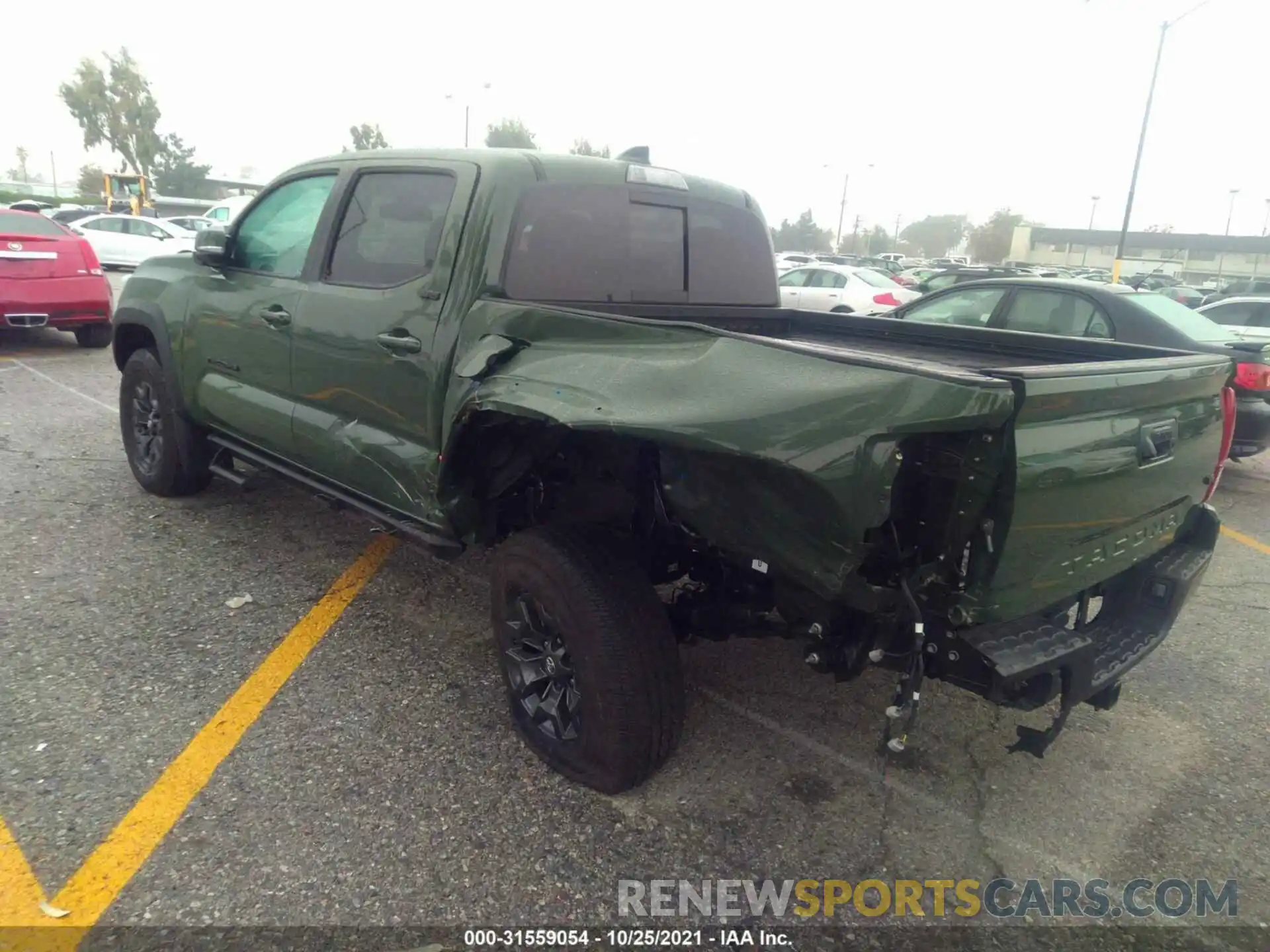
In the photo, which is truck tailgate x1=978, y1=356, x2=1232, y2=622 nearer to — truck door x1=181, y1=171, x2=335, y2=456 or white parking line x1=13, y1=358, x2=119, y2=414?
truck door x1=181, y1=171, x2=335, y2=456

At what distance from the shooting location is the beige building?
2832 inches

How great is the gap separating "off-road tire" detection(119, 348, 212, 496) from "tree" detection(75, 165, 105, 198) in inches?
3133

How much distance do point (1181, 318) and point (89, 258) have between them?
10906 mm

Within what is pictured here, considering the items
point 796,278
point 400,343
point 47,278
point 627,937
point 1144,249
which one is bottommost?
point 627,937

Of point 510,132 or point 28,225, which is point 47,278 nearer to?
point 28,225

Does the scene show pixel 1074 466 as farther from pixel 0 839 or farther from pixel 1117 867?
pixel 0 839

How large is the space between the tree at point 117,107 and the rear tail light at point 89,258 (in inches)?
2569

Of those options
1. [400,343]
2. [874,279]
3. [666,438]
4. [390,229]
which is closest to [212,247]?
[390,229]

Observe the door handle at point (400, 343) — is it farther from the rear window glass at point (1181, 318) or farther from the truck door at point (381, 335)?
the rear window glass at point (1181, 318)

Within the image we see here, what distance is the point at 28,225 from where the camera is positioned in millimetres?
9141

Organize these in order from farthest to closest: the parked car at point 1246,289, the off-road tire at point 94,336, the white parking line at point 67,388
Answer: the parked car at point 1246,289 < the off-road tire at point 94,336 < the white parking line at point 67,388

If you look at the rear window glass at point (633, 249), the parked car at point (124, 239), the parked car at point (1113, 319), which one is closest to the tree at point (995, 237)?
the parked car at point (124, 239)

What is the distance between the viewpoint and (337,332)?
11.1 ft

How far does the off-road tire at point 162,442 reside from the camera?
465 centimetres
